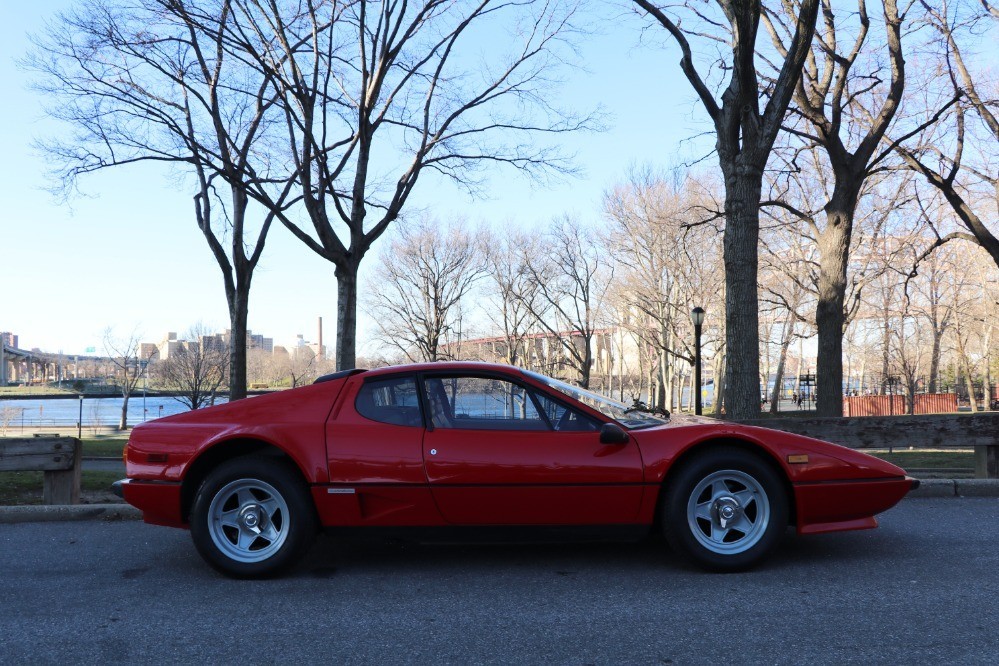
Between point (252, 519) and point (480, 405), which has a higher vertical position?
point (480, 405)

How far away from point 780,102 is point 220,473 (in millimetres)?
8561

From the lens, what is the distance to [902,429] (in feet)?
24.3

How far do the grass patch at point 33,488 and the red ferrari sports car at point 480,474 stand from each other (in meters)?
3.29

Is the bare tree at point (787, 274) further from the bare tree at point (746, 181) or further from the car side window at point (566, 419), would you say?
the car side window at point (566, 419)

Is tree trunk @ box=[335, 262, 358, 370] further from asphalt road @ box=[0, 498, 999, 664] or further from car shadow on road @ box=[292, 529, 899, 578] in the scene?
car shadow on road @ box=[292, 529, 899, 578]

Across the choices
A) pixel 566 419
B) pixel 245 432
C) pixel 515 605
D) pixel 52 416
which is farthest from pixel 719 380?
pixel 52 416

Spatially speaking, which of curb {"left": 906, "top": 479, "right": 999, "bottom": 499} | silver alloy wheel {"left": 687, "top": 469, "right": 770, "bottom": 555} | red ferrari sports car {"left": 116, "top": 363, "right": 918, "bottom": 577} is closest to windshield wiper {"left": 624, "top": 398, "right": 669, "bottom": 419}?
red ferrari sports car {"left": 116, "top": 363, "right": 918, "bottom": 577}

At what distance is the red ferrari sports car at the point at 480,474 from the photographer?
4418mm

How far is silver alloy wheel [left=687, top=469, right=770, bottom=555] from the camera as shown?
14.5 feet

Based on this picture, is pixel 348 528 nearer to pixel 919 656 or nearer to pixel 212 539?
pixel 212 539

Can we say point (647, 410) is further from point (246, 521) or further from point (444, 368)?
point (246, 521)

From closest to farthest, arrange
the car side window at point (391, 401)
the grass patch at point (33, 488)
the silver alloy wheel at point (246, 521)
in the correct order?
the silver alloy wheel at point (246, 521), the car side window at point (391, 401), the grass patch at point (33, 488)

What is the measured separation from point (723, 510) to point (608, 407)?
0.91 metres

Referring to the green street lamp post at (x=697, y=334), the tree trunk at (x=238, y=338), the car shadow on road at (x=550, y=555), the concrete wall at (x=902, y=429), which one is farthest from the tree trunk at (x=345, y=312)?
the green street lamp post at (x=697, y=334)
